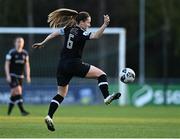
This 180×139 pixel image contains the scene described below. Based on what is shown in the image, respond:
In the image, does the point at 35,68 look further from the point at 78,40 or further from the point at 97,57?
the point at 78,40

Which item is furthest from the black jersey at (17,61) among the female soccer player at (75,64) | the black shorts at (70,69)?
the black shorts at (70,69)

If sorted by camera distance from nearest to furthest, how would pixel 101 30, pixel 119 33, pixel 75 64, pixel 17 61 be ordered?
pixel 101 30
pixel 75 64
pixel 17 61
pixel 119 33

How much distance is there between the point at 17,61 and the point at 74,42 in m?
8.77

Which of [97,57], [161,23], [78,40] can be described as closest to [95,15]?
[161,23]

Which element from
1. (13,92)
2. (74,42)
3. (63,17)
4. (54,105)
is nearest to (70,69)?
(74,42)

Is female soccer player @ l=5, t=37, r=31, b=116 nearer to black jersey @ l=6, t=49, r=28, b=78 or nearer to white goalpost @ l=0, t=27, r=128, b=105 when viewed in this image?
black jersey @ l=6, t=49, r=28, b=78

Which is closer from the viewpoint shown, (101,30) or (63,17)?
(101,30)

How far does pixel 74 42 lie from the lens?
16.6m

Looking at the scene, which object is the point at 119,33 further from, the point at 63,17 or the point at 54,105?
the point at 54,105

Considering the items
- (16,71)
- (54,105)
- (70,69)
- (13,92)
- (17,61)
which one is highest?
(70,69)

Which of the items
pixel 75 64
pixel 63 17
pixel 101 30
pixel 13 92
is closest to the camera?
pixel 101 30

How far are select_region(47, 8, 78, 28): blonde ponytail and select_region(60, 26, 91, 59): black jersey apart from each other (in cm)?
36

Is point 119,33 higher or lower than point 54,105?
lower

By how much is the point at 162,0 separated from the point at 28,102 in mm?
31157
